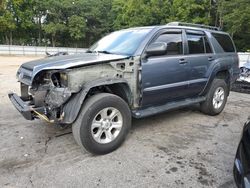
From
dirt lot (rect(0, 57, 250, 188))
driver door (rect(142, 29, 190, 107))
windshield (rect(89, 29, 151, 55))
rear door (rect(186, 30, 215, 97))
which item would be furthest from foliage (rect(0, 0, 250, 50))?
dirt lot (rect(0, 57, 250, 188))

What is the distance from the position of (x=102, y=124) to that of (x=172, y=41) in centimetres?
208

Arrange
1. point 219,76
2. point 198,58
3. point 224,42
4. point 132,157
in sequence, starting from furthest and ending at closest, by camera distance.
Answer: point 224,42
point 219,76
point 198,58
point 132,157

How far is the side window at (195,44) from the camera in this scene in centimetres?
494

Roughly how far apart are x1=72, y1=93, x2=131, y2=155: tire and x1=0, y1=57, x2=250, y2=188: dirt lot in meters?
0.18

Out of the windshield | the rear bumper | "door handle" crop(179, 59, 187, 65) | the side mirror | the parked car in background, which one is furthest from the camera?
"door handle" crop(179, 59, 187, 65)

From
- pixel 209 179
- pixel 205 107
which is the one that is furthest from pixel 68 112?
pixel 205 107

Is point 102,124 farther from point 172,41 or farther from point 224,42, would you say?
point 224,42

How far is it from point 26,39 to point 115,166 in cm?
4402

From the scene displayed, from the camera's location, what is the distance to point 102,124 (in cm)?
365

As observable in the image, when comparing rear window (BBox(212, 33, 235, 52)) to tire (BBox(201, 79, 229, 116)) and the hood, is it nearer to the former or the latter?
tire (BBox(201, 79, 229, 116))

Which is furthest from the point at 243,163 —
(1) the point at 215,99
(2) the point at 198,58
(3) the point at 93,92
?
(1) the point at 215,99

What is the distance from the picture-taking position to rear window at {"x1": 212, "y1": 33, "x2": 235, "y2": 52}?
576 centimetres

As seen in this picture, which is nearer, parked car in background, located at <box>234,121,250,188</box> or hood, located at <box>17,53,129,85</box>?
parked car in background, located at <box>234,121,250,188</box>

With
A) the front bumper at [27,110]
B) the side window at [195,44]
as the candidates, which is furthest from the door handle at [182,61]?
the front bumper at [27,110]
